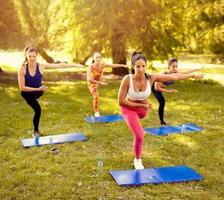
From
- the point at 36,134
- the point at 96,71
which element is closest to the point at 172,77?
the point at 36,134

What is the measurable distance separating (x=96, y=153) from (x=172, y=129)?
2668 mm

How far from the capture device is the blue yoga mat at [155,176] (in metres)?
6.61

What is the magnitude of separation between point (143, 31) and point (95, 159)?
12779mm

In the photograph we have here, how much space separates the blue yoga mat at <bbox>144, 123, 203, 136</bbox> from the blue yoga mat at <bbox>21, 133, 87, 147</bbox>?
1.76 meters

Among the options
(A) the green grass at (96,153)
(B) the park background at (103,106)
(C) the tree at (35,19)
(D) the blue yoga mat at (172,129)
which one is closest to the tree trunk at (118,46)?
(B) the park background at (103,106)

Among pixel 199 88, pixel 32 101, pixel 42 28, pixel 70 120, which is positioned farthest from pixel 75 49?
pixel 32 101

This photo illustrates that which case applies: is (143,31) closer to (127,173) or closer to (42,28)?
(42,28)

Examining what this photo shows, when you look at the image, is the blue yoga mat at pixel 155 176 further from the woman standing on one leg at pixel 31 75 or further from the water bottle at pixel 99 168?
the woman standing on one leg at pixel 31 75

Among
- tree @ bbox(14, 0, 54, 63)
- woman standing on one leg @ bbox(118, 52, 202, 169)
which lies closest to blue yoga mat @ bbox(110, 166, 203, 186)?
woman standing on one leg @ bbox(118, 52, 202, 169)

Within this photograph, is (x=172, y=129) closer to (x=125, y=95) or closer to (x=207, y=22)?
(x=125, y=95)

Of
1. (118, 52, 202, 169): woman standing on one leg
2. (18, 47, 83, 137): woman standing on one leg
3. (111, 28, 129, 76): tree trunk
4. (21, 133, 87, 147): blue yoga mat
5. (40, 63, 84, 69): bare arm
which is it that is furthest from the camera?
(111, 28, 129, 76): tree trunk

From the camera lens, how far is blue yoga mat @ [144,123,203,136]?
10.0 m

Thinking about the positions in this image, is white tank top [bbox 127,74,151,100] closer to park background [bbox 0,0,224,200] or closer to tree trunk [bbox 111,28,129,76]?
park background [bbox 0,0,224,200]

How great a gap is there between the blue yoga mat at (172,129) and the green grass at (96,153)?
0.88ft
